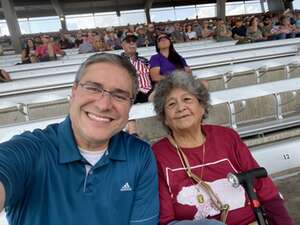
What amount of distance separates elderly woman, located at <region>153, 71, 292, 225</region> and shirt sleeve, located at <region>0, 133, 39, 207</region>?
Answer: 66 cm

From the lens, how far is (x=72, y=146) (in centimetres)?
129

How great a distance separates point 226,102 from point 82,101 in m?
2.17

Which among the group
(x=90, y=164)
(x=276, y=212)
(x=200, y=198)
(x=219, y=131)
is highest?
(x=90, y=164)

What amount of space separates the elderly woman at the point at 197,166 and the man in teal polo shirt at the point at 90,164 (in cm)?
23

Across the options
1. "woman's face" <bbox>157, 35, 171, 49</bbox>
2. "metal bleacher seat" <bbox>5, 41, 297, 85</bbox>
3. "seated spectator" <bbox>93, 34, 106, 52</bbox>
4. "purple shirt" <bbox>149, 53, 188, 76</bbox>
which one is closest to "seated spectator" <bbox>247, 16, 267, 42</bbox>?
"metal bleacher seat" <bbox>5, 41, 297, 85</bbox>

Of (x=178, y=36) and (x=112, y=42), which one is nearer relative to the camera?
(x=112, y=42)

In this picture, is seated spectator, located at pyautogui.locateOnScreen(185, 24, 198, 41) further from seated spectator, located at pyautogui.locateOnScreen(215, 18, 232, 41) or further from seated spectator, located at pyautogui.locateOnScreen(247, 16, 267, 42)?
seated spectator, located at pyautogui.locateOnScreen(247, 16, 267, 42)

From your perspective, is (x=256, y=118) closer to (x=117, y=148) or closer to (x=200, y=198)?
(x=200, y=198)

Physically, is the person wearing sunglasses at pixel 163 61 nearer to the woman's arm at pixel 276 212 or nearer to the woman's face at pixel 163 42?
the woman's face at pixel 163 42

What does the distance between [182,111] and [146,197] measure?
0.53 m

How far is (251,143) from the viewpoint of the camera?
3143 mm

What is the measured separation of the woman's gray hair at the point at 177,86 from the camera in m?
1.84

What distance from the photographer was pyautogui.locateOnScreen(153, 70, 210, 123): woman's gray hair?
1.84m

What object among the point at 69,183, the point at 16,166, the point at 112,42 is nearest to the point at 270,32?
the point at 112,42
